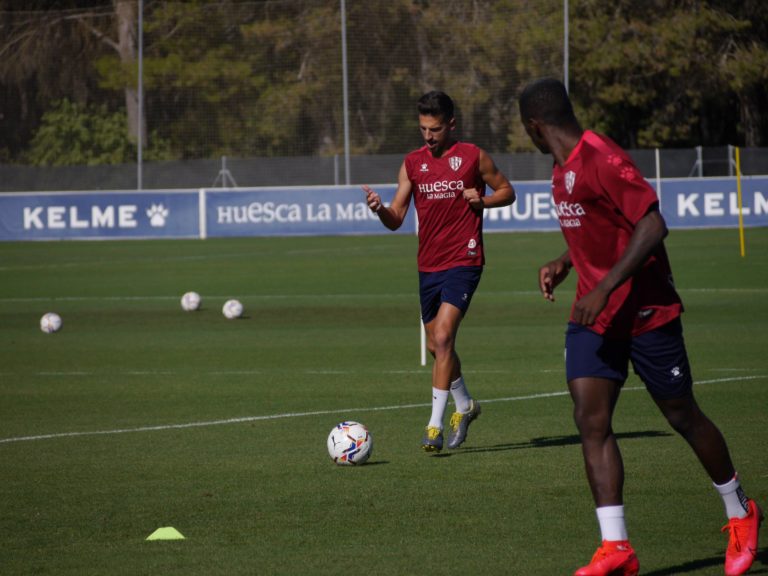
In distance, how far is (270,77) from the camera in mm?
49344

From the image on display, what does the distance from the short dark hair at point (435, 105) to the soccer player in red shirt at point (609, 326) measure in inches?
133

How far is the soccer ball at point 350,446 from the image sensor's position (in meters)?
9.23

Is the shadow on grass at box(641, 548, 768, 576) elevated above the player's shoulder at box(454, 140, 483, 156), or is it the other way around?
the player's shoulder at box(454, 140, 483, 156)

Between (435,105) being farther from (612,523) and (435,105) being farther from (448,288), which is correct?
(612,523)

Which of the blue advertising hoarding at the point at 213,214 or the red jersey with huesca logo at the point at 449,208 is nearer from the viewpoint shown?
the red jersey with huesca logo at the point at 449,208

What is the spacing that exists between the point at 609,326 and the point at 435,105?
3825 millimetres

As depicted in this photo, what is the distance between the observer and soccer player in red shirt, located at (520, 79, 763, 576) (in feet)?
20.5

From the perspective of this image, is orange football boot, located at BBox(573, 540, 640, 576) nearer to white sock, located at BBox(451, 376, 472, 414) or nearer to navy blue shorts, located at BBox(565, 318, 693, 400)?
navy blue shorts, located at BBox(565, 318, 693, 400)

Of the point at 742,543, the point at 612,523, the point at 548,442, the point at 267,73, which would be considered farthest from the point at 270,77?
the point at 612,523

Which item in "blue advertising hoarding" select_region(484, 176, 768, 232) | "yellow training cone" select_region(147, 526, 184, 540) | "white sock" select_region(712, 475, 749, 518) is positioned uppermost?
"blue advertising hoarding" select_region(484, 176, 768, 232)

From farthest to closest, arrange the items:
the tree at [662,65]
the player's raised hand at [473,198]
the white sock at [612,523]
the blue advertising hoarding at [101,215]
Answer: the tree at [662,65] < the blue advertising hoarding at [101,215] < the player's raised hand at [473,198] < the white sock at [612,523]

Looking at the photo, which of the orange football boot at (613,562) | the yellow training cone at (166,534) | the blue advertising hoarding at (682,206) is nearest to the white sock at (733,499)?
the orange football boot at (613,562)

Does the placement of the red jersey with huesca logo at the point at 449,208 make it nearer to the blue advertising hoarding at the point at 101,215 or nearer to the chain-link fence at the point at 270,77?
the blue advertising hoarding at the point at 101,215

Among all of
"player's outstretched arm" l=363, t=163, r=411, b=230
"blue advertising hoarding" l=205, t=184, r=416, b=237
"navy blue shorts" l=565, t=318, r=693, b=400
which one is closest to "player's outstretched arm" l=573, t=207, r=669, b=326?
"navy blue shorts" l=565, t=318, r=693, b=400
